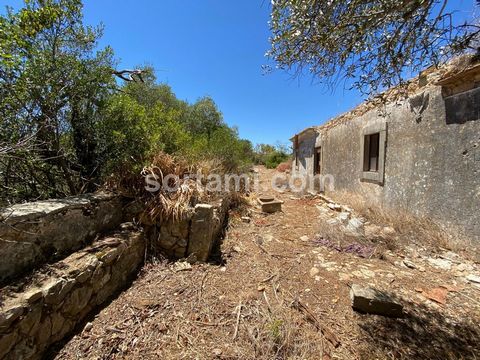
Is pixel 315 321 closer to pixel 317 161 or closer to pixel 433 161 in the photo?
pixel 433 161

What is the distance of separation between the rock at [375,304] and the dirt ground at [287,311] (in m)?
0.08

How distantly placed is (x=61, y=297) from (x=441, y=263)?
16.7ft

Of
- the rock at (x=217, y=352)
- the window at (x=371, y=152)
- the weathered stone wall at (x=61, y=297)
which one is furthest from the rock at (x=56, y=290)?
the window at (x=371, y=152)

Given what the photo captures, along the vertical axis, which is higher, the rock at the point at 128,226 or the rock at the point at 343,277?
the rock at the point at 128,226

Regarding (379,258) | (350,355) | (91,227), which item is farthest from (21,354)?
(379,258)

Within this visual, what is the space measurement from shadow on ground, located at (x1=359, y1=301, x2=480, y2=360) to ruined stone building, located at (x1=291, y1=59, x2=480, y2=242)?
1.87 meters

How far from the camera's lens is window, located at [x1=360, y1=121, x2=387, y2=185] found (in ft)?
18.2

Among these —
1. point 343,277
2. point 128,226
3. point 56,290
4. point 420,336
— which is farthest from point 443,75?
point 56,290

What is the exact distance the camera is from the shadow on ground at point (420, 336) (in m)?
2.12

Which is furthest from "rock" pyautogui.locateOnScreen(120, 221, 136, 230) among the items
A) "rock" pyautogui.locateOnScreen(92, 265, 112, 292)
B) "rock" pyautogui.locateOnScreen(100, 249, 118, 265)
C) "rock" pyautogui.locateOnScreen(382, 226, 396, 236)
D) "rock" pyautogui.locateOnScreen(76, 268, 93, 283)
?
"rock" pyautogui.locateOnScreen(382, 226, 396, 236)

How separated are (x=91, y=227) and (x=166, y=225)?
3.28 ft

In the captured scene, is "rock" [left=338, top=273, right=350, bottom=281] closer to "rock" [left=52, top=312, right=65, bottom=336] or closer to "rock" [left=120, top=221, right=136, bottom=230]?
"rock" [left=120, top=221, right=136, bottom=230]

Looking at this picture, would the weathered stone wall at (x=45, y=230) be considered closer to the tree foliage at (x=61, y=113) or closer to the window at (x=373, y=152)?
the tree foliage at (x=61, y=113)

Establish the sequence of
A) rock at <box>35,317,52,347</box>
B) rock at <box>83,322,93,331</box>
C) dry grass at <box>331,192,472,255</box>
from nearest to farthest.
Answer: rock at <box>35,317,52,347</box> → rock at <box>83,322,93,331</box> → dry grass at <box>331,192,472,255</box>
